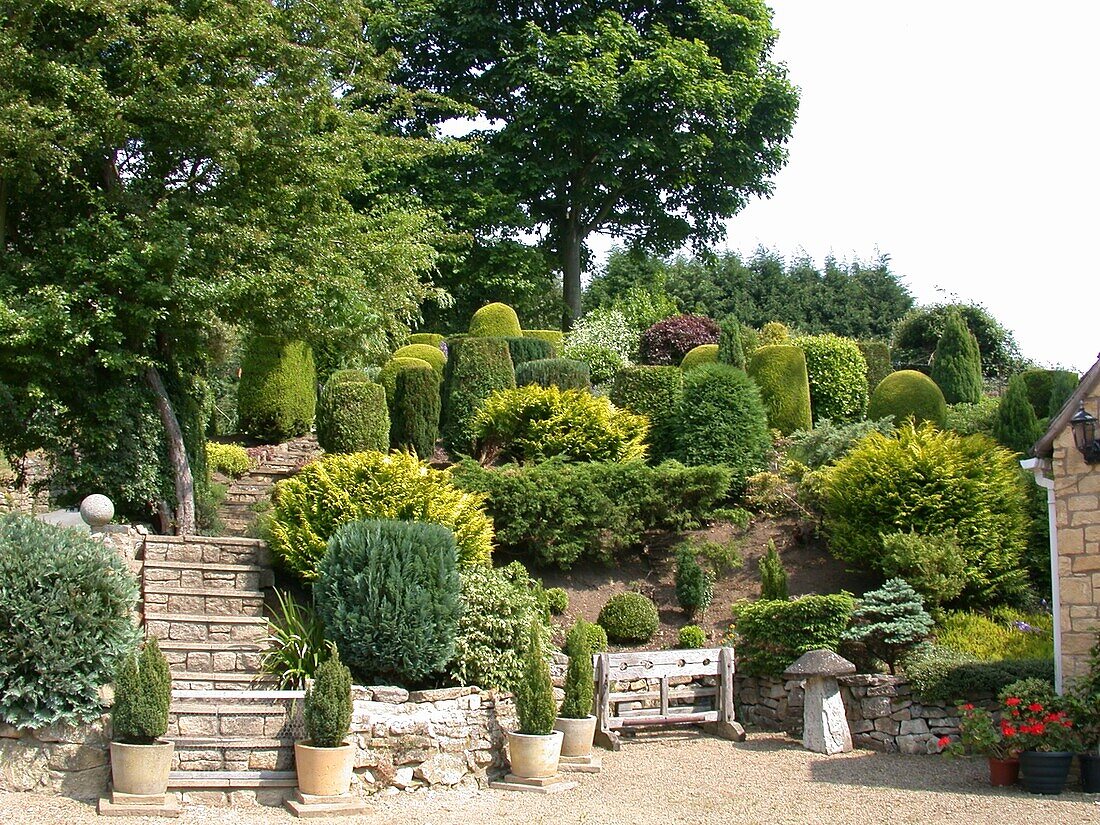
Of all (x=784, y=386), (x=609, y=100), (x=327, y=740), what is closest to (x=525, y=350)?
(x=784, y=386)

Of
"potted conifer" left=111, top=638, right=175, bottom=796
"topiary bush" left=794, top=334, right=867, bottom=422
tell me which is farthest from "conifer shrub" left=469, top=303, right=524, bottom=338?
"potted conifer" left=111, top=638, right=175, bottom=796

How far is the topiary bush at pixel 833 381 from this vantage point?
74.8 feet

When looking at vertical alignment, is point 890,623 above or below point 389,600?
below

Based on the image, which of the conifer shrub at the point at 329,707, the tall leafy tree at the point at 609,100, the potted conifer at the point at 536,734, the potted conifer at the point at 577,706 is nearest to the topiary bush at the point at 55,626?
the conifer shrub at the point at 329,707

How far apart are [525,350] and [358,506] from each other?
1021cm

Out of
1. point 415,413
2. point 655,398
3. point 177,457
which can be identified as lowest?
point 177,457

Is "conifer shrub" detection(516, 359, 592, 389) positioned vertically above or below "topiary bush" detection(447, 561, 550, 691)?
above

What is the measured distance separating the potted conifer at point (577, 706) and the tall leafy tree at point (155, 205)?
586cm

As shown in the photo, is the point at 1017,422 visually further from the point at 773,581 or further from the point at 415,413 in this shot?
the point at 415,413

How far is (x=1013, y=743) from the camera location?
33.4ft

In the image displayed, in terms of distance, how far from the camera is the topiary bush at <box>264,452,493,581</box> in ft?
41.0

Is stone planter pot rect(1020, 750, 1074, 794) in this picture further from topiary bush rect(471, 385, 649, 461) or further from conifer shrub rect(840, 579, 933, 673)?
topiary bush rect(471, 385, 649, 461)

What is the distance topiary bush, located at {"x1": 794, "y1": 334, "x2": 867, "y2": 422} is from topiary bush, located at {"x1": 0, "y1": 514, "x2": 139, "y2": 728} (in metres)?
15.7

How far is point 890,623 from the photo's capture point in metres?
12.9
